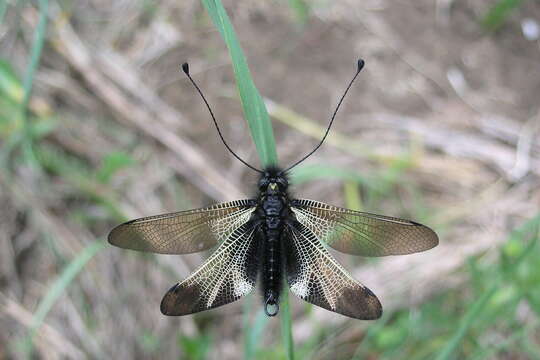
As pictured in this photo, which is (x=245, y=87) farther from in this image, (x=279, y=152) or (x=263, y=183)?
(x=279, y=152)

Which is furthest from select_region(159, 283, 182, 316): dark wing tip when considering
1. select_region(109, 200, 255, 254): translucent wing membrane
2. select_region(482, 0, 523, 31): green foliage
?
select_region(482, 0, 523, 31): green foliage

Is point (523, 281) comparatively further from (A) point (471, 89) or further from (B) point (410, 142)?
(A) point (471, 89)

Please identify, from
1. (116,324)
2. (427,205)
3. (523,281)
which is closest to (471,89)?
(427,205)

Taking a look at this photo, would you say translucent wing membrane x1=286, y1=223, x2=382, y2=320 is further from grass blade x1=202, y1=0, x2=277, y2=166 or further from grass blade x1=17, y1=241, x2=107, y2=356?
grass blade x1=17, y1=241, x2=107, y2=356

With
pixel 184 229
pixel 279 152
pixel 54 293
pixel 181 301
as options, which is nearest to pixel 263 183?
pixel 184 229

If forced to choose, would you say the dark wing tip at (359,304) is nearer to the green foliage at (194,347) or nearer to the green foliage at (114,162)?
the green foliage at (194,347)

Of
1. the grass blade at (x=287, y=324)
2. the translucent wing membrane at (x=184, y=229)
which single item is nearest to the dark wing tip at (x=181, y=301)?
the translucent wing membrane at (x=184, y=229)
